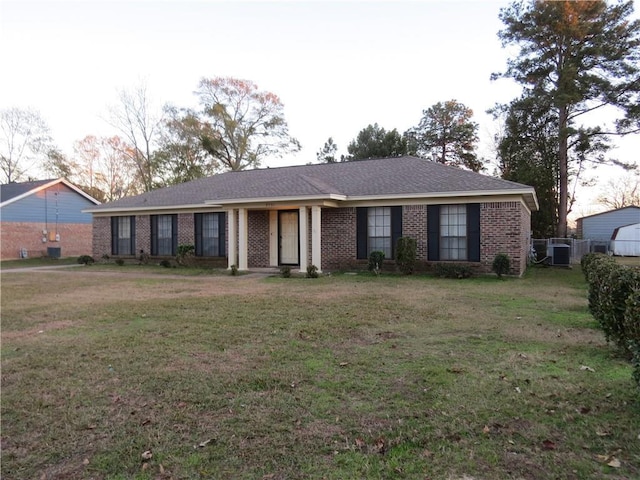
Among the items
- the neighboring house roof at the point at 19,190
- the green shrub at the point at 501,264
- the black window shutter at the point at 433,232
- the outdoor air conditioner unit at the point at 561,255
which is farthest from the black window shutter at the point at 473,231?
the neighboring house roof at the point at 19,190

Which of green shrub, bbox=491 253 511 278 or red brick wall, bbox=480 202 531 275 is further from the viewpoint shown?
red brick wall, bbox=480 202 531 275

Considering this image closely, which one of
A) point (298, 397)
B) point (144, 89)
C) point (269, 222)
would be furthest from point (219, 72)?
point (298, 397)

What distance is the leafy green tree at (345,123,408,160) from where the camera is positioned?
3183 centimetres

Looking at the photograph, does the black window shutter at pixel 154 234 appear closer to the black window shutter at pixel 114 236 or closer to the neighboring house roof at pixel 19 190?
the black window shutter at pixel 114 236

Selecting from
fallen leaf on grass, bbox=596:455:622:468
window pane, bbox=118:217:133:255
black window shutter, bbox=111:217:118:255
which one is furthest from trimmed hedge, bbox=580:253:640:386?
black window shutter, bbox=111:217:118:255

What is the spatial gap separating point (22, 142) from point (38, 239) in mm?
15193

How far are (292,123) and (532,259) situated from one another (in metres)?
25.1

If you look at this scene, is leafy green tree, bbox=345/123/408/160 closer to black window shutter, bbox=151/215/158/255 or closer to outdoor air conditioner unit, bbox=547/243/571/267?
outdoor air conditioner unit, bbox=547/243/571/267

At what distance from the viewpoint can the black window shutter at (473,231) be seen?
1306 centimetres

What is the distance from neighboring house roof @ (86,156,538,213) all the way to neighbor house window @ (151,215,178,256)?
646 mm

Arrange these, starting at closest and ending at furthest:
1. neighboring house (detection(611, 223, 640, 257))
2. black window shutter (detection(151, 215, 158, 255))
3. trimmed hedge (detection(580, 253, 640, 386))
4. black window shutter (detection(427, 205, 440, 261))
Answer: trimmed hedge (detection(580, 253, 640, 386)) < black window shutter (detection(427, 205, 440, 261)) < black window shutter (detection(151, 215, 158, 255)) < neighboring house (detection(611, 223, 640, 257))

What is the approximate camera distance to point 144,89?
112 feet

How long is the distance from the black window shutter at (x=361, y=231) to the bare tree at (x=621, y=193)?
34.0m

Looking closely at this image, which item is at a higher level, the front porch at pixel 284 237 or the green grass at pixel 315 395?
the front porch at pixel 284 237
